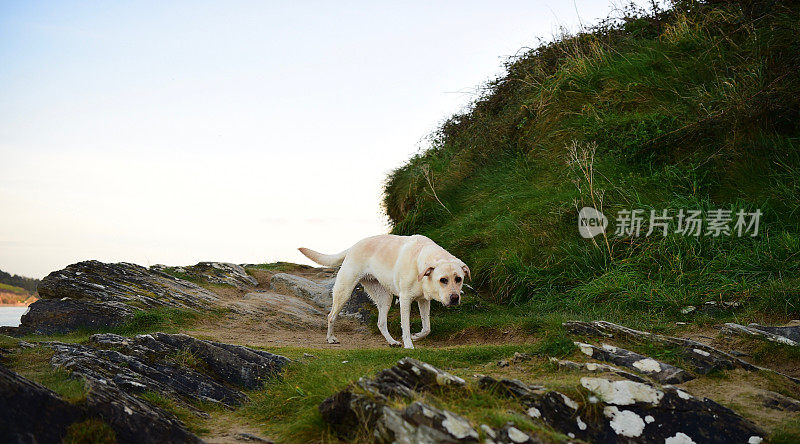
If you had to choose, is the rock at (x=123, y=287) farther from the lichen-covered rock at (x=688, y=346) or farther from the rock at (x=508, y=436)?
the rock at (x=508, y=436)

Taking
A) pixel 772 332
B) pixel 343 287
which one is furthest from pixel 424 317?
pixel 772 332

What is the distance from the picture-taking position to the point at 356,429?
12.0ft

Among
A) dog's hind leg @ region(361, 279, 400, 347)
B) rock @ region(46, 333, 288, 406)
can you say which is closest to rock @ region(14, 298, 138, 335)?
rock @ region(46, 333, 288, 406)

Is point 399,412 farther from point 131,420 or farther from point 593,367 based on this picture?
point 593,367

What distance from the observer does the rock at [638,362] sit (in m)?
4.84

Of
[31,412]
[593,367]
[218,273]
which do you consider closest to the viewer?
[31,412]

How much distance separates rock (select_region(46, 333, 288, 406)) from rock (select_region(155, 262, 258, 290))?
290 inches

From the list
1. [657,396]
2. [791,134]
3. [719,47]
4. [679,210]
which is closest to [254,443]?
[657,396]

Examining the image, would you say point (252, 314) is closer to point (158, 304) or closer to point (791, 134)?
point (158, 304)

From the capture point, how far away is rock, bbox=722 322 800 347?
604 cm

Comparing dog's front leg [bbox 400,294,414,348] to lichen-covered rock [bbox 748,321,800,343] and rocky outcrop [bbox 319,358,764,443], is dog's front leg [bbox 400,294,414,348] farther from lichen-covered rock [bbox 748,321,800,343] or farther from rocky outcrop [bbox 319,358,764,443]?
lichen-covered rock [bbox 748,321,800,343]

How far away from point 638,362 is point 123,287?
8.90 metres
